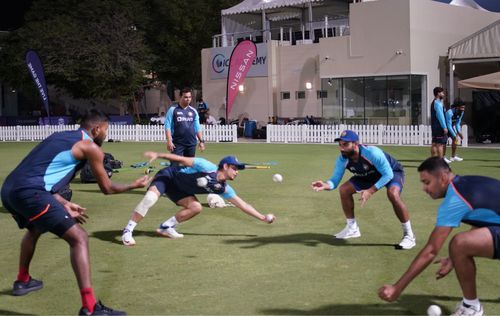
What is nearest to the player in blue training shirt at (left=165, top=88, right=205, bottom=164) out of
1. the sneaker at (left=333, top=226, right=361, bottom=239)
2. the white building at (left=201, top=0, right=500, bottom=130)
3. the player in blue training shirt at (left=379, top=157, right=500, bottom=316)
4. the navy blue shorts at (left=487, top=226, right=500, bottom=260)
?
the sneaker at (left=333, top=226, right=361, bottom=239)

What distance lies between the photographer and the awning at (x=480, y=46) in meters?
31.0

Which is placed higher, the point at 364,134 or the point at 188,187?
the point at 188,187

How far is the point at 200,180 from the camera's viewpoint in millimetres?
8656

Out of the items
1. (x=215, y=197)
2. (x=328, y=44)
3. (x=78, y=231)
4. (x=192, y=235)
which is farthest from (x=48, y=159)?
(x=328, y=44)

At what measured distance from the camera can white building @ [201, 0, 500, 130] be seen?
32.8 meters

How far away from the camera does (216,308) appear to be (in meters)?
6.05

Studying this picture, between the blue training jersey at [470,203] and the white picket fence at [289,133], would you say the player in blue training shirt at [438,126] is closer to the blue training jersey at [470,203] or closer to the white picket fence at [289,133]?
the white picket fence at [289,133]

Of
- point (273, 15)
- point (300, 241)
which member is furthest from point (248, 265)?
point (273, 15)

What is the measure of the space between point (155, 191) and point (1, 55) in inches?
1700

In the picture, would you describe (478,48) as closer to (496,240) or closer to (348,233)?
(348,233)

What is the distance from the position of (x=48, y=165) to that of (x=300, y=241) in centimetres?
402

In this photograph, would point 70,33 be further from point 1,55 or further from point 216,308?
point 216,308

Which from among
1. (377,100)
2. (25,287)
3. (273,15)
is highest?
(273,15)

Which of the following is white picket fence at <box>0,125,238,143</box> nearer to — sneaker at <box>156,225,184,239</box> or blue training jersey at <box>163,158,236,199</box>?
sneaker at <box>156,225,184,239</box>
